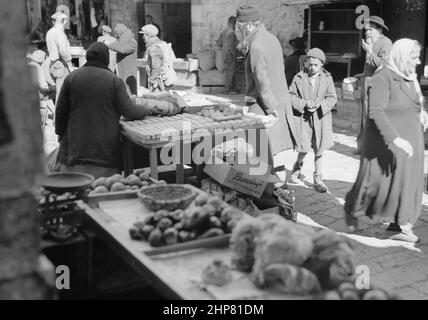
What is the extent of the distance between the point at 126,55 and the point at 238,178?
23.9 ft

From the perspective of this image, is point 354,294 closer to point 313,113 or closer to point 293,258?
point 293,258

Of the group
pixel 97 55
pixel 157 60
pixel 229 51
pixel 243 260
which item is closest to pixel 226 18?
pixel 229 51

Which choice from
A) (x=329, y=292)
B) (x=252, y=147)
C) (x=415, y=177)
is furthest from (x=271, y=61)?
(x=329, y=292)

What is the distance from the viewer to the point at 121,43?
11.6 metres

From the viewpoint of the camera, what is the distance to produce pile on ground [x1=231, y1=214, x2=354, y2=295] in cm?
224

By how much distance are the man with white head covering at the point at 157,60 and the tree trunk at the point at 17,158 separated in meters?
9.28

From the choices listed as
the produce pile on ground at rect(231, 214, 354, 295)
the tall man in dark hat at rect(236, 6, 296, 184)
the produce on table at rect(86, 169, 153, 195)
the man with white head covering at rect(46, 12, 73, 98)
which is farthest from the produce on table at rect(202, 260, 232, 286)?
the man with white head covering at rect(46, 12, 73, 98)

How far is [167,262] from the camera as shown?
265 cm

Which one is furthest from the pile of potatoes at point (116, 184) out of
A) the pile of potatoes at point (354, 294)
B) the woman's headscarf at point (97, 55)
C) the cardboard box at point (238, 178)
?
the pile of potatoes at point (354, 294)

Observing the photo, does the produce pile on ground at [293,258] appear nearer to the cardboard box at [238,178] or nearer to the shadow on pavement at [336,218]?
the cardboard box at [238,178]

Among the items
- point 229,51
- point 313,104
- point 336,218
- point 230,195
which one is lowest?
point 336,218

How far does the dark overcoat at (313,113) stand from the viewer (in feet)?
22.0

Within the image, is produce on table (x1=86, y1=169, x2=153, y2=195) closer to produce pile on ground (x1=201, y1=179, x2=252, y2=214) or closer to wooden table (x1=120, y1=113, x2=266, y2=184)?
wooden table (x1=120, y1=113, x2=266, y2=184)

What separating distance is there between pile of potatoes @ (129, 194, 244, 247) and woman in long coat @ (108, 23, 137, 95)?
28.8ft
